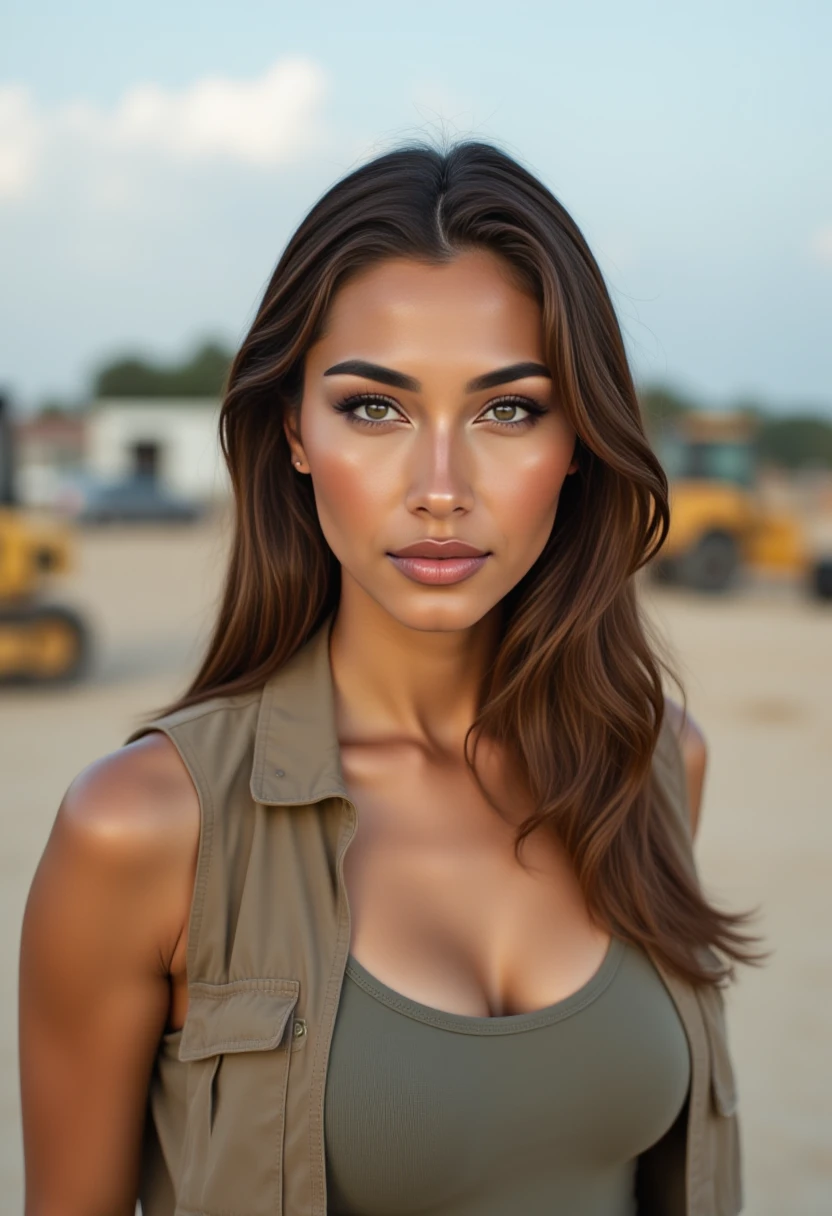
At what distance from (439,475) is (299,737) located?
0.40 metres

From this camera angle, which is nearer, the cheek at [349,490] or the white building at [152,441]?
the cheek at [349,490]

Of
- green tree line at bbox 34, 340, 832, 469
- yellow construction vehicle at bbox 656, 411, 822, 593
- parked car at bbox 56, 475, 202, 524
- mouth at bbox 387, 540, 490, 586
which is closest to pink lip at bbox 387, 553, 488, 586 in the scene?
mouth at bbox 387, 540, 490, 586

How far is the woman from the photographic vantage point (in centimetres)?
157

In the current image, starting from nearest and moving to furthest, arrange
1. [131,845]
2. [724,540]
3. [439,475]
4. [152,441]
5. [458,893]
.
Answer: [131,845] < [439,475] < [458,893] < [724,540] < [152,441]

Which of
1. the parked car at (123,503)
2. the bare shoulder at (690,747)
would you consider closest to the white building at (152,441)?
the parked car at (123,503)

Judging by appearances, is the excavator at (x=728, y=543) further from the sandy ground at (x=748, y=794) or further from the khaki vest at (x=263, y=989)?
the khaki vest at (x=263, y=989)

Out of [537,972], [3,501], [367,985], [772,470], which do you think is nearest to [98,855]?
[367,985]

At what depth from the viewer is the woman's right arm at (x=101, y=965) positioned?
1561 millimetres

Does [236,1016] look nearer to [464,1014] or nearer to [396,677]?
[464,1014]

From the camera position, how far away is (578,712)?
2072 millimetres

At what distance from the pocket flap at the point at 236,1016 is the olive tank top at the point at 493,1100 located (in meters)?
0.07

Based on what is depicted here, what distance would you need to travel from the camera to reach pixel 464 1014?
1.62 metres

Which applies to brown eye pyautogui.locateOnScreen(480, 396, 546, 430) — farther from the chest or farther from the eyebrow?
the chest

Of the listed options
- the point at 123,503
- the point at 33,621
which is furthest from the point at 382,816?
the point at 123,503
